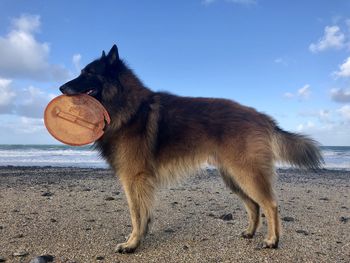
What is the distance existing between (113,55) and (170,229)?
8.46 feet

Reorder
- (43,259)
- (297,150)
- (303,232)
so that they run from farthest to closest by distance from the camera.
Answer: (303,232), (297,150), (43,259)

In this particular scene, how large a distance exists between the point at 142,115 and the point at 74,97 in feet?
3.19

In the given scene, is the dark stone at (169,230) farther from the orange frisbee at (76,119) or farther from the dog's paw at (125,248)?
the orange frisbee at (76,119)

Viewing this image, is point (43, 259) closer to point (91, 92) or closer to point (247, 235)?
point (91, 92)

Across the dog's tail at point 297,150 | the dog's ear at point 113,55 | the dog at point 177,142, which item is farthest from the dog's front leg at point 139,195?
the dog's tail at point 297,150

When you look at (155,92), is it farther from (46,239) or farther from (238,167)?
(46,239)

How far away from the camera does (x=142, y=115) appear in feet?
16.1

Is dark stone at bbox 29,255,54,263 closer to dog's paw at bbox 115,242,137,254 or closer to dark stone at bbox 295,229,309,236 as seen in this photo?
dog's paw at bbox 115,242,137,254

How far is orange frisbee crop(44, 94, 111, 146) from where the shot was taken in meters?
4.97

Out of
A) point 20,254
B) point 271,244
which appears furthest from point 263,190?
point 20,254

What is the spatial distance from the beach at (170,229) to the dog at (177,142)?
0.31 meters

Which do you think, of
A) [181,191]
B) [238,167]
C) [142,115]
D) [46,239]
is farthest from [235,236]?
[181,191]

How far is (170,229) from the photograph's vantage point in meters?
5.27

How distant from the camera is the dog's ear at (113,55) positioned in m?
5.10
